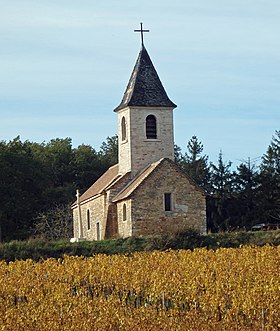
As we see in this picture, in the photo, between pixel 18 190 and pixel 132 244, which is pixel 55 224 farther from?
pixel 132 244

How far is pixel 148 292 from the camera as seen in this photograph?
22625mm

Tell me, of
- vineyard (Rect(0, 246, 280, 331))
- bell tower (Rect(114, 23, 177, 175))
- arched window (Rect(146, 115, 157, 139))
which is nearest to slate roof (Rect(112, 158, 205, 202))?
bell tower (Rect(114, 23, 177, 175))

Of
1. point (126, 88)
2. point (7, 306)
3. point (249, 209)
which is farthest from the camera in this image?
point (249, 209)

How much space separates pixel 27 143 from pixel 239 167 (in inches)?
695

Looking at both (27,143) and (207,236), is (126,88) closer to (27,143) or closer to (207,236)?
(207,236)

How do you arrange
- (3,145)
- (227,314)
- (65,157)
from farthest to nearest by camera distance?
(65,157) < (3,145) < (227,314)

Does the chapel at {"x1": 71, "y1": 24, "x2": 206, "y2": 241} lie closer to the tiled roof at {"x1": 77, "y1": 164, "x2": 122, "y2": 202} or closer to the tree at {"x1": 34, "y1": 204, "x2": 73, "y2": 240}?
the tiled roof at {"x1": 77, "y1": 164, "x2": 122, "y2": 202}

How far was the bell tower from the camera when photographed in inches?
1663

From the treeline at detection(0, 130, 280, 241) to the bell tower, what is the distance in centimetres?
778

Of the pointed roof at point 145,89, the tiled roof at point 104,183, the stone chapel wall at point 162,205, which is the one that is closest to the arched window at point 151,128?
the pointed roof at point 145,89

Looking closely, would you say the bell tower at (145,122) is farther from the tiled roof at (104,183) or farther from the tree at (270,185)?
the tree at (270,185)

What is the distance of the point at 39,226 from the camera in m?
53.6

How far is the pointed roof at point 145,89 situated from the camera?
139 ft

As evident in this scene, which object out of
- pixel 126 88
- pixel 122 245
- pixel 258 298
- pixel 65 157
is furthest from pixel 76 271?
pixel 65 157
